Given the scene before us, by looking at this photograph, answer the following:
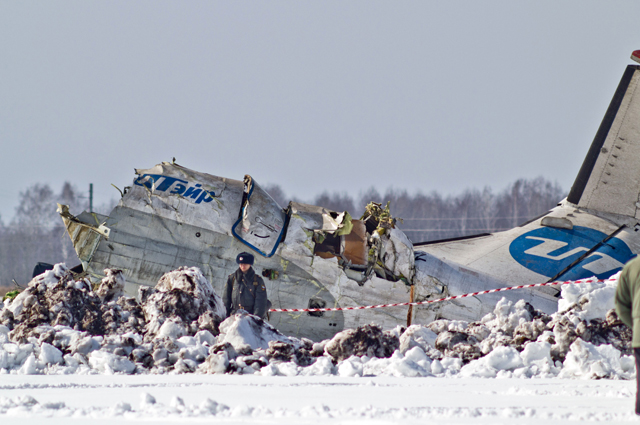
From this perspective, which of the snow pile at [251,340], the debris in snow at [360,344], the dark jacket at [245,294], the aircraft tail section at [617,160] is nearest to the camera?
the snow pile at [251,340]

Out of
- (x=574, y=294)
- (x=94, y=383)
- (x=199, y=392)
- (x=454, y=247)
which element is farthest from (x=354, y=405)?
(x=454, y=247)

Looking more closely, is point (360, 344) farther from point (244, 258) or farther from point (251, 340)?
point (244, 258)

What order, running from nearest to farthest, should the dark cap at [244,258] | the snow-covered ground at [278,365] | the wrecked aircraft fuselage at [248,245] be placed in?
1. the snow-covered ground at [278,365]
2. the dark cap at [244,258]
3. the wrecked aircraft fuselage at [248,245]

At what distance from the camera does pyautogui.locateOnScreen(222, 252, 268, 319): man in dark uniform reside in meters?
10.3

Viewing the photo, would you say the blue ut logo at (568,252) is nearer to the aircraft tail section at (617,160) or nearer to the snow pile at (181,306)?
the aircraft tail section at (617,160)

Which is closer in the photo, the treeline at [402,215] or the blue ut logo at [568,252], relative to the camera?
the blue ut logo at [568,252]

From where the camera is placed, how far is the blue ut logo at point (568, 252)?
496 inches

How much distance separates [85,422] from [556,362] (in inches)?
200

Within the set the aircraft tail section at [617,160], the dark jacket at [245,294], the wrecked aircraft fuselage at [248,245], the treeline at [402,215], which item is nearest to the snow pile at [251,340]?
the dark jacket at [245,294]

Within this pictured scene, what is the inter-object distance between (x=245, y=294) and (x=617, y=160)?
7.87 metres

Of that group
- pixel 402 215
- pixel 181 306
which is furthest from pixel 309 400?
pixel 402 215

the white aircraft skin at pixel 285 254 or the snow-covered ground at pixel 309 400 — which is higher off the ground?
the white aircraft skin at pixel 285 254

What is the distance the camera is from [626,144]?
511 inches

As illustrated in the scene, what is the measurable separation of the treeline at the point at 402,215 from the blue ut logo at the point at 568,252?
48.3 meters
